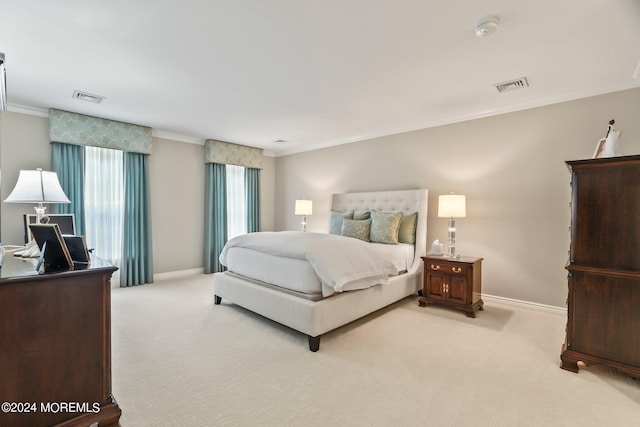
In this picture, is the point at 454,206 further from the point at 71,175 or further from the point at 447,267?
the point at 71,175

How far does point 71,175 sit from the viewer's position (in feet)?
13.1

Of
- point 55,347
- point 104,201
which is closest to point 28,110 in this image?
point 104,201

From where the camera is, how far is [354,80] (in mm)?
2977

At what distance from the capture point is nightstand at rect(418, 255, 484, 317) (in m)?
3.34

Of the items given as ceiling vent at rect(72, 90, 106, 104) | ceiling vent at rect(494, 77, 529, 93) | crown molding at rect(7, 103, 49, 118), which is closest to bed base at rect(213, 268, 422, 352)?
ceiling vent at rect(494, 77, 529, 93)

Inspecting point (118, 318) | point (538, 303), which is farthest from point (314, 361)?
point (538, 303)

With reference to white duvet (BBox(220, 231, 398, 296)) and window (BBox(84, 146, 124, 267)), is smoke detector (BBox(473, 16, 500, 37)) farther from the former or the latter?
window (BBox(84, 146, 124, 267))

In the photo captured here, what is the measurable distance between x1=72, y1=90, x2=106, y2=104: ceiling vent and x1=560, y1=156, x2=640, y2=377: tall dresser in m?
4.83

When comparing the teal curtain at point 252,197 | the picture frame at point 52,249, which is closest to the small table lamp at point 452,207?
the picture frame at point 52,249

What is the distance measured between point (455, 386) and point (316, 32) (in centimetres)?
270

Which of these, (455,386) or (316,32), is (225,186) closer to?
(316,32)

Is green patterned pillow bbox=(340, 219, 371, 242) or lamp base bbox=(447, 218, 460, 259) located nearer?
lamp base bbox=(447, 218, 460, 259)

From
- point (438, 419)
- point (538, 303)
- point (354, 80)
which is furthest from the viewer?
point (538, 303)

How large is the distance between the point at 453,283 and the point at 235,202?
4.34 metres
